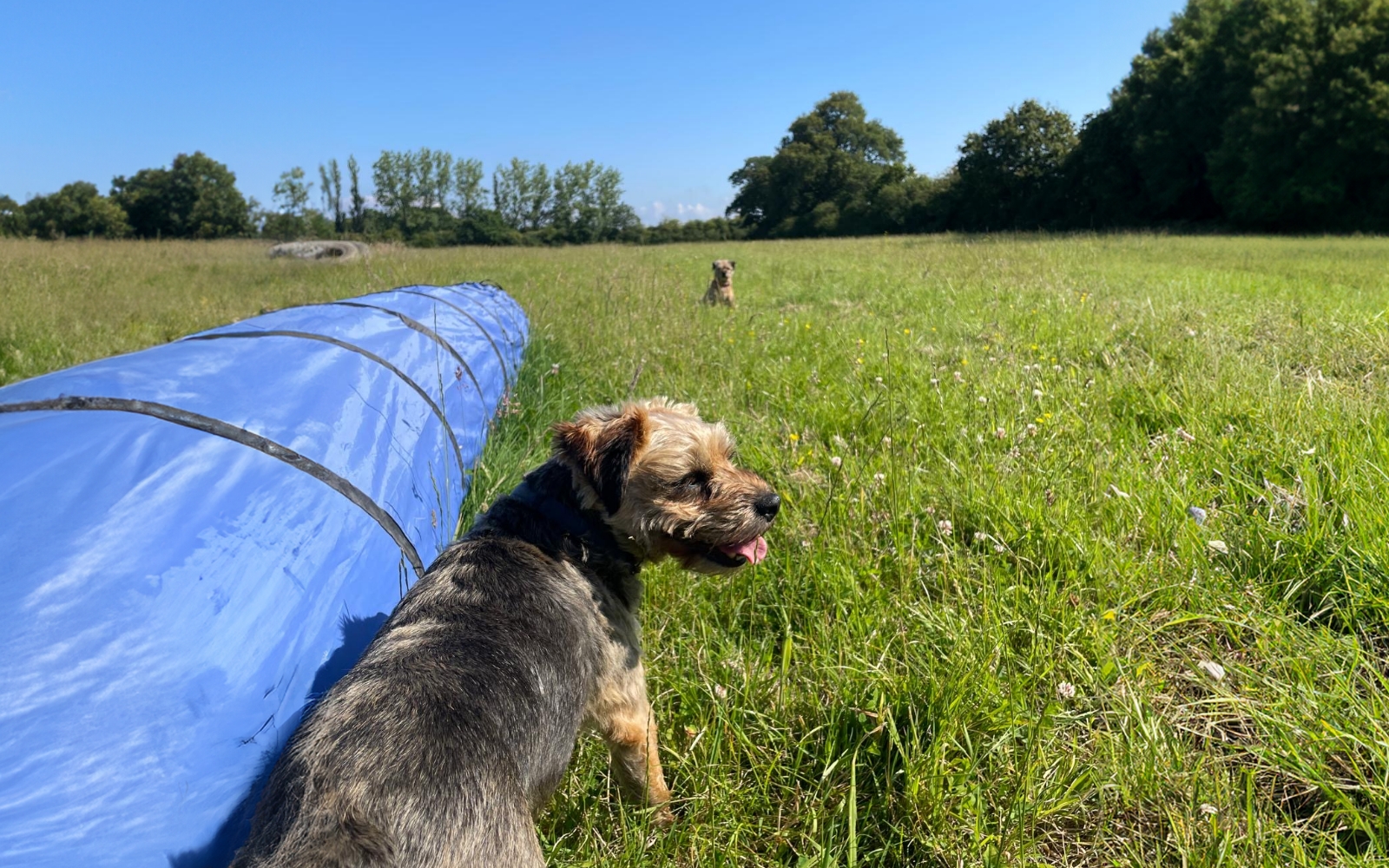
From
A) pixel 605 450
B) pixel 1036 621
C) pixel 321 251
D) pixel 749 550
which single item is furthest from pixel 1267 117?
pixel 605 450

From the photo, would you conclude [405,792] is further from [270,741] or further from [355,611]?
[355,611]

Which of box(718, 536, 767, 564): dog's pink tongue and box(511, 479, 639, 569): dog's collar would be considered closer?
box(511, 479, 639, 569): dog's collar

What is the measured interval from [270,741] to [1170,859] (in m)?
2.66

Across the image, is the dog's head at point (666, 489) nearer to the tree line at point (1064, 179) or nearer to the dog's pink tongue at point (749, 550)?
the dog's pink tongue at point (749, 550)

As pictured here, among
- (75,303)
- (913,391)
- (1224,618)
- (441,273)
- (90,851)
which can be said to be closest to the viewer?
(90,851)

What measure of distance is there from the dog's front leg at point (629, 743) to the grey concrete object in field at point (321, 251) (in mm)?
21004

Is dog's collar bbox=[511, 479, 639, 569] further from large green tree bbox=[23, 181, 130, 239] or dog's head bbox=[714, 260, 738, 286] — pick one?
large green tree bbox=[23, 181, 130, 239]

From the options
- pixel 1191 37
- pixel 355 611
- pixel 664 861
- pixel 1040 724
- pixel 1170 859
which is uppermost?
pixel 1191 37

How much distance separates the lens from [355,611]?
8.84 ft

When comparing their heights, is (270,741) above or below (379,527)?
below

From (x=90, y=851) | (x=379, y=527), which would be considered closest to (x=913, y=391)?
(x=379, y=527)

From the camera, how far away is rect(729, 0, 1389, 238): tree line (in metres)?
36.9

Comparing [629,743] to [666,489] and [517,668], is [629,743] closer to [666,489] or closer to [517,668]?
[517,668]

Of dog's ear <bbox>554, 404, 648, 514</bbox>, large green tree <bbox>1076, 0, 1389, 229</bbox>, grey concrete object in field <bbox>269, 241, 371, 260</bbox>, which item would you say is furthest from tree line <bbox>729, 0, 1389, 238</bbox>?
dog's ear <bbox>554, 404, 648, 514</bbox>
